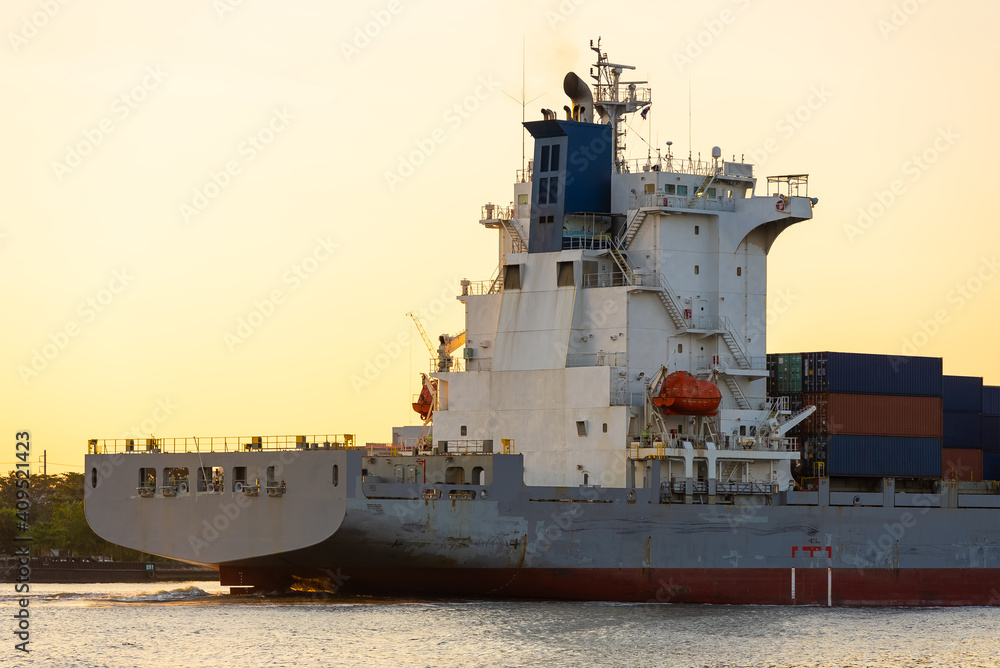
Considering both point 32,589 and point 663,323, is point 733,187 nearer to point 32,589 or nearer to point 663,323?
point 663,323

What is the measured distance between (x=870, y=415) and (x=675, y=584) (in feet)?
27.0

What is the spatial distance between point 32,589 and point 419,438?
15784 millimetres

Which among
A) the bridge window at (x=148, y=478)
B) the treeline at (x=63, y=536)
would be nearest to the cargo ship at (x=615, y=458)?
the bridge window at (x=148, y=478)

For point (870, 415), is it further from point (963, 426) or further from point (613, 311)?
point (613, 311)

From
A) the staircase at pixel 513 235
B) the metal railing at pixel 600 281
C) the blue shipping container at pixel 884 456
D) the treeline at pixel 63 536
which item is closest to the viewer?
the metal railing at pixel 600 281

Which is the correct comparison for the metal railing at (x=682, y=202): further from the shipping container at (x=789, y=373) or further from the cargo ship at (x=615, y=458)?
the shipping container at (x=789, y=373)

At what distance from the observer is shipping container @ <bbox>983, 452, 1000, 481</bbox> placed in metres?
57.8

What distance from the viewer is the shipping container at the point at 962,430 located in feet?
186

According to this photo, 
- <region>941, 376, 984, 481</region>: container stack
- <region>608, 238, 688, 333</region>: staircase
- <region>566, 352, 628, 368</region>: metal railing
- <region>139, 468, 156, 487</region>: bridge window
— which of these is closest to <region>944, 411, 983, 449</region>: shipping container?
<region>941, 376, 984, 481</region>: container stack

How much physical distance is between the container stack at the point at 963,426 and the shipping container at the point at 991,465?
1.57 feet

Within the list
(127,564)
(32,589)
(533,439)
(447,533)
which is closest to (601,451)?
(533,439)

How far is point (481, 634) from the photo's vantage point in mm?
44219

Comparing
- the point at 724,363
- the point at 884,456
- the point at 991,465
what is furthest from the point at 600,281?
the point at 991,465

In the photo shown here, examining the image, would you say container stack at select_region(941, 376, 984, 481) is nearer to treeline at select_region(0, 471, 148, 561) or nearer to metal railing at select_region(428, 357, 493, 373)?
metal railing at select_region(428, 357, 493, 373)
